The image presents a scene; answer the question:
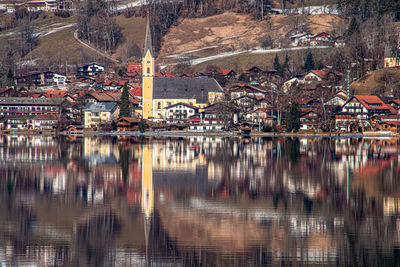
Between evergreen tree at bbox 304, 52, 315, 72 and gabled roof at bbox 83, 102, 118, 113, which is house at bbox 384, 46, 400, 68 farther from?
gabled roof at bbox 83, 102, 118, 113

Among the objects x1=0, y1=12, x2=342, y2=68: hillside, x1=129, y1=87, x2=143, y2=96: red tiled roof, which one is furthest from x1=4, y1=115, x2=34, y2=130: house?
x1=0, y1=12, x2=342, y2=68: hillside

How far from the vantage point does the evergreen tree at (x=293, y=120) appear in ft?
183

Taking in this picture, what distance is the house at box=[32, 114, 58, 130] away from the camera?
65.8 m

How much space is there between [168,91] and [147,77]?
122 inches

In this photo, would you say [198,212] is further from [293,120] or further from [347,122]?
[347,122]

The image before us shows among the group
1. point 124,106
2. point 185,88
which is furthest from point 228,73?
point 124,106

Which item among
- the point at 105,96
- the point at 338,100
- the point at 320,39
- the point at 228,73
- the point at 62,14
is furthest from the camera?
the point at 62,14

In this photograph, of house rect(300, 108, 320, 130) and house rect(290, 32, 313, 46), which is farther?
house rect(290, 32, 313, 46)

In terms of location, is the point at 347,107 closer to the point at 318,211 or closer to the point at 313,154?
the point at 313,154

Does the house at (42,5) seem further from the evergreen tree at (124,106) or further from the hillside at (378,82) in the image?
the hillside at (378,82)

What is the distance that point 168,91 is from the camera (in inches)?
2842

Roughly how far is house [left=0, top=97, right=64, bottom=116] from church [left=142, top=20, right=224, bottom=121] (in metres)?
10.3

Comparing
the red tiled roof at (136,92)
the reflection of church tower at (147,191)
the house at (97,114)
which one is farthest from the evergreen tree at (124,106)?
the reflection of church tower at (147,191)

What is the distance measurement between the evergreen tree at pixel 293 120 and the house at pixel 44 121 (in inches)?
1016
